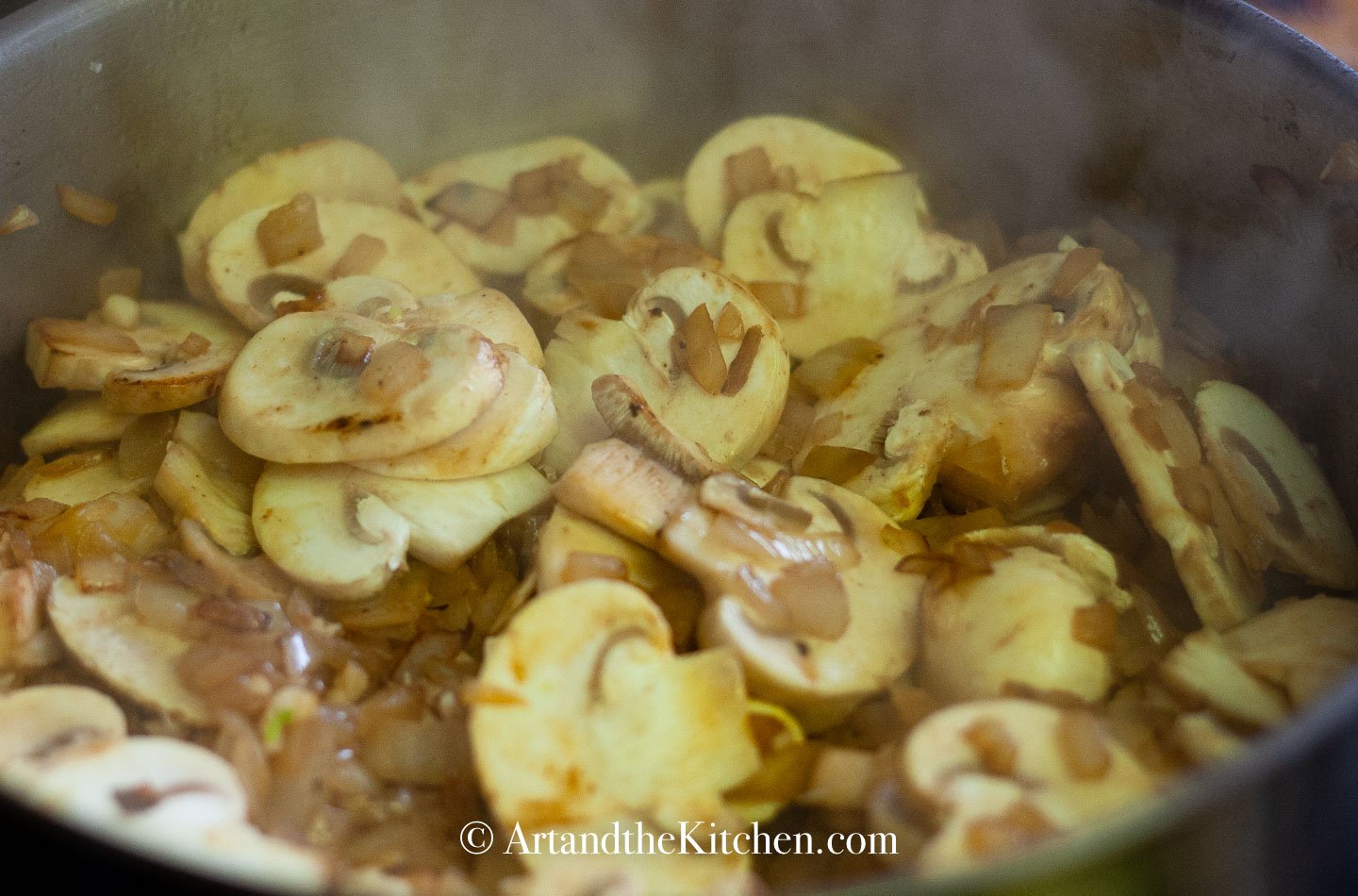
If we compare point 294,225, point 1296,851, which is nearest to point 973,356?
point 1296,851


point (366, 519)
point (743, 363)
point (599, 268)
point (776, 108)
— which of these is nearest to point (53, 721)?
point (366, 519)

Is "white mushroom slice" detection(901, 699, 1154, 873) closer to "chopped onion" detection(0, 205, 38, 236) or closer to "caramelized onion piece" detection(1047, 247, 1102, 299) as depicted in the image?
"caramelized onion piece" detection(1047, 247, 1102, 299)

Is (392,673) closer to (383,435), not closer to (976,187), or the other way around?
(383,435)

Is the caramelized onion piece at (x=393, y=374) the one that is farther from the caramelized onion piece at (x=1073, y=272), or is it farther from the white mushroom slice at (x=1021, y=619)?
the caramelized onion piece at (x=1073, y=272)

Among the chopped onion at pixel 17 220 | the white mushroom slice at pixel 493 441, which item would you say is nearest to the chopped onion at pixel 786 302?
the white mushroom slice at pixel 493 441

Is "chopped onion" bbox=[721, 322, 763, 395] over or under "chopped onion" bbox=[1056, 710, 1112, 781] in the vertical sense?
under

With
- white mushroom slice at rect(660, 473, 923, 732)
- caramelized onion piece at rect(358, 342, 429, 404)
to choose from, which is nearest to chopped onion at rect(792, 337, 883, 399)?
white mushroom slice at rect(660, 473, 923, 732)

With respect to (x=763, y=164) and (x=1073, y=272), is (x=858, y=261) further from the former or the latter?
(x=1073, y=272)
